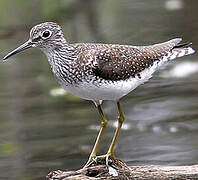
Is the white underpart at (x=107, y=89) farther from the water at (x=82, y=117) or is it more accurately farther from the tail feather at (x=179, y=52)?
the water at (x=82, y=117)

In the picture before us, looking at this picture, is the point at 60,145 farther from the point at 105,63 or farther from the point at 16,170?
the point at 105,63

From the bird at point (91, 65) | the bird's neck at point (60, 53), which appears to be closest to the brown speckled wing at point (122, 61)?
the bird at point (91, 65)

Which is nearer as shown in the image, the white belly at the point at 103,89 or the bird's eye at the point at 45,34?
the white belly at the point at 103,89

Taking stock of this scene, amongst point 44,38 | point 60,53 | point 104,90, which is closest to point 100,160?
point 104,90

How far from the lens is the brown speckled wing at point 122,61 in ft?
25.4

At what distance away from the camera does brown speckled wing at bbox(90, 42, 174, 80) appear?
25.4 ft

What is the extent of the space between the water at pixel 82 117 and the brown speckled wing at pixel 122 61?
7.36 ft

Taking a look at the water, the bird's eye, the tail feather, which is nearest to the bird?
the bird's eye

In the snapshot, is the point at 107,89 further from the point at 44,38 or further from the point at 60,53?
the point at 44,38

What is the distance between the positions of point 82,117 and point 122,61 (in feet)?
13.0

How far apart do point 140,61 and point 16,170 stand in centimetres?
285

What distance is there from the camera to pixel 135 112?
39.1 ft

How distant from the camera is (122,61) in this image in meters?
7.95

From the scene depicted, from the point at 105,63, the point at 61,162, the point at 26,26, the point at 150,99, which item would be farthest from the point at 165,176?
the point at 26,26
